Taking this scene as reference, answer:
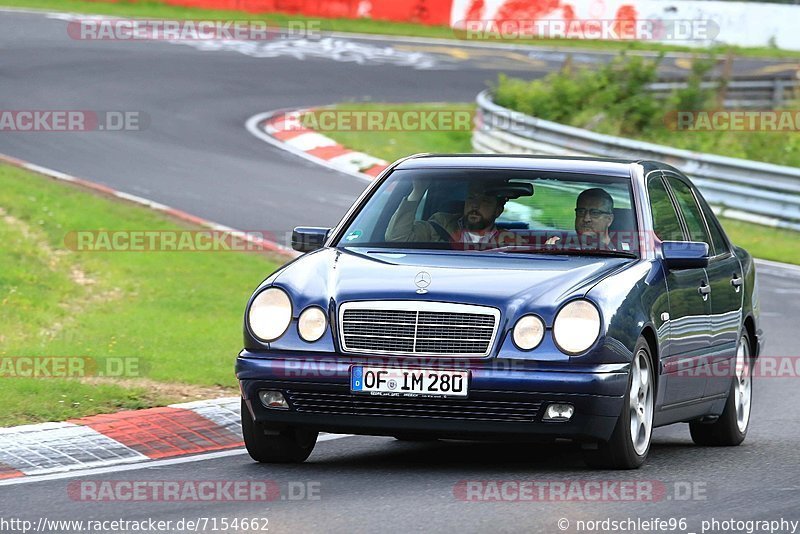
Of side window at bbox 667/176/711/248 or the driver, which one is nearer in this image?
the driver

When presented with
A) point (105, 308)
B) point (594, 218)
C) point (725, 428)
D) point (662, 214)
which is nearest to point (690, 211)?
point (662, 214)

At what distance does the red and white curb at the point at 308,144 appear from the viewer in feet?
73.8

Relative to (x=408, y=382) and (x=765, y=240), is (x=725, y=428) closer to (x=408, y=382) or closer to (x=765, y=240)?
(x=408, y=382)

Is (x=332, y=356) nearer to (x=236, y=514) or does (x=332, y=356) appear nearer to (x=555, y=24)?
(x=236, y=514)

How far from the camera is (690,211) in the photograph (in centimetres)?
934

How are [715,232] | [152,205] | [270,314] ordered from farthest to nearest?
[152,205] → [715,232] → [270,314]

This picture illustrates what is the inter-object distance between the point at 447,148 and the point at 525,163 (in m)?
16.3

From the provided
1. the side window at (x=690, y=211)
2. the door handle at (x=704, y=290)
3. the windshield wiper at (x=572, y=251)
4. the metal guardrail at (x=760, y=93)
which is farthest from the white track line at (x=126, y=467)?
the metal guardrail at (x=760, y=93)

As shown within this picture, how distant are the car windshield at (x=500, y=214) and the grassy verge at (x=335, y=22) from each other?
2557 centimetres

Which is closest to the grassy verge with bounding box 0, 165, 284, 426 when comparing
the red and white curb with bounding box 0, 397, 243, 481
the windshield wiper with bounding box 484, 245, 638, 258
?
the red and white curb with bounding box 0, 397, 243, 481

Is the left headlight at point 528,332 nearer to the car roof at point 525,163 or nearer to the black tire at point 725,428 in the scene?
the car roof at point 525,163

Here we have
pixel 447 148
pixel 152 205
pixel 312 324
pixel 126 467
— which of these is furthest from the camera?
pixel 447 148

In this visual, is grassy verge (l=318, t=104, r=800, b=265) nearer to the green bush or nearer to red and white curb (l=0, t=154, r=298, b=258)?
the green bush

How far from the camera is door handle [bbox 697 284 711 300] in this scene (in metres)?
8.69
